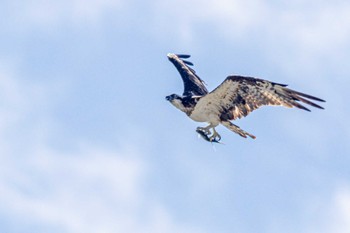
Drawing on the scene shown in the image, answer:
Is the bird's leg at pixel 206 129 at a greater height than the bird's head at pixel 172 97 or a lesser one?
lesser

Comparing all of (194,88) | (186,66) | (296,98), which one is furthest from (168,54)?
(296,98)

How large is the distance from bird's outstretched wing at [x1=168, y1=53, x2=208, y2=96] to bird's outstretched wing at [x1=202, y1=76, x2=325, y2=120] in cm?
282

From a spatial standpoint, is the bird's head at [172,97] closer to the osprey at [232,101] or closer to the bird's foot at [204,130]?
the osprey at [232,101]

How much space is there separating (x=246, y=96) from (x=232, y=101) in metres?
0.44

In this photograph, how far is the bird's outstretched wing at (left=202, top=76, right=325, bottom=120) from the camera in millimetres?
26078

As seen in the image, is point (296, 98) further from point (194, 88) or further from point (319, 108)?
point (194, 88)

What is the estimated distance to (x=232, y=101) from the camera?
27.0m

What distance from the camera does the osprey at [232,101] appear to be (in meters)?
26.2

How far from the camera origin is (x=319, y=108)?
81.1 feet

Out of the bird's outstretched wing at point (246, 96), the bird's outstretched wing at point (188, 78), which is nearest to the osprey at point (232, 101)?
the bird's outstretched wing at point (246, 96)

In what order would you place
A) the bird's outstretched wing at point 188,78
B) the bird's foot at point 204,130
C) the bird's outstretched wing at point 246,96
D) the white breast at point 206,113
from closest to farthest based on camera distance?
1. the bird's outstretched wing at point 246,96
2. the white breast at point 206,113
3. the bird's foot at point 204,130
4. the bird's outstretched wing at point 188,78

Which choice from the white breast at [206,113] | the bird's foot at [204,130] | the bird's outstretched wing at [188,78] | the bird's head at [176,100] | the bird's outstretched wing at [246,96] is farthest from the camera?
the bird's outstretched wing at [188,78]

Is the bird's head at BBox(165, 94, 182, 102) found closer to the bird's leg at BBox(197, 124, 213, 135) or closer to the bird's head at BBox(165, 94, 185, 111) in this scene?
the bird's head at BBox(165, 94, 185, 111)

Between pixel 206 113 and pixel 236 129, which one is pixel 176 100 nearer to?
pixel 206 113
